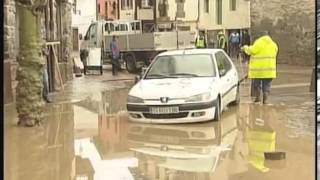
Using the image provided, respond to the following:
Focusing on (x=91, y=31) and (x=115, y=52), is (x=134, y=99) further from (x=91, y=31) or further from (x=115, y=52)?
(x=91, y=31)

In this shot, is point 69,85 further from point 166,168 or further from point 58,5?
point 166,168

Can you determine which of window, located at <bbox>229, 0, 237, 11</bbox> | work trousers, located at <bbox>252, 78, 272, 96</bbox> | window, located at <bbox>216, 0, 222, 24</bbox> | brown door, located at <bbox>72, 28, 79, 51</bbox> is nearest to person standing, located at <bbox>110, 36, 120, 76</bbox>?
brown door, located at <bbox>72, 28, 79, 51</bbox>

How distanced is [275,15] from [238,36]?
0.35m

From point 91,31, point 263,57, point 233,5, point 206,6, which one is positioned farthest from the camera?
point 263,57

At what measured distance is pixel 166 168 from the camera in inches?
232

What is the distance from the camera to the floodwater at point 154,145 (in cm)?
569

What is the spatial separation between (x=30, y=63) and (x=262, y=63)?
8.49 ft

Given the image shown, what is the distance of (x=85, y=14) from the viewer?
Result: 6688 mm

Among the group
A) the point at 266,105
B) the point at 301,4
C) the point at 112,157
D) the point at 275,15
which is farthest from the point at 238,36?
the point at 266,105

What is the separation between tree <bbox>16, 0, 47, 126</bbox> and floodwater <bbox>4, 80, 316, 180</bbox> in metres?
0.22

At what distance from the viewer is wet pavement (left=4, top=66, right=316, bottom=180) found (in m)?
5.71

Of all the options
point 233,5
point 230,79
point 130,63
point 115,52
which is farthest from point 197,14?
point 230,79

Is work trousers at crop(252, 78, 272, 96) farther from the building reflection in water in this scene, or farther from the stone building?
the stone building

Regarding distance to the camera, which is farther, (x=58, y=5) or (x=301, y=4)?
(x=58, y=5)
